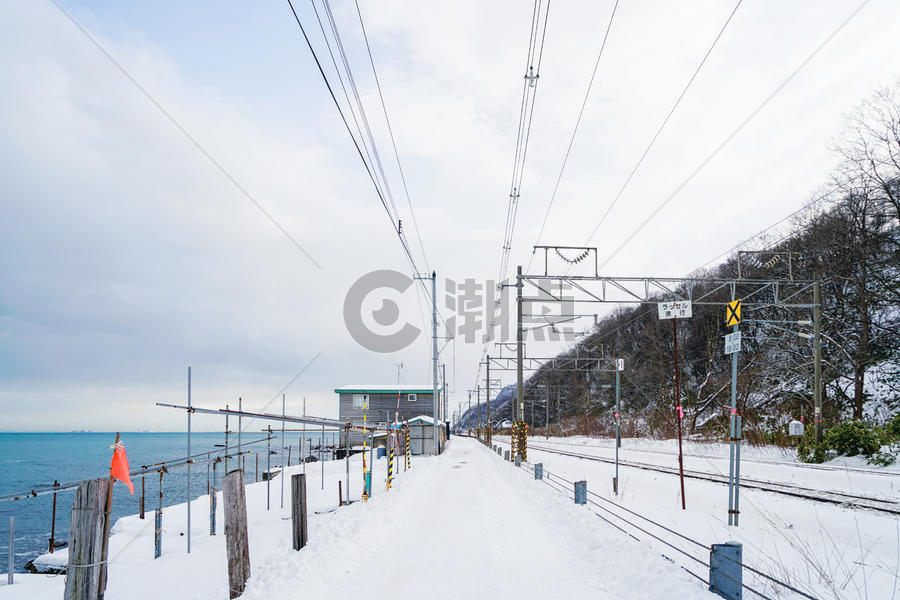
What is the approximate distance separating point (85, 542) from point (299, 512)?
13.0ft

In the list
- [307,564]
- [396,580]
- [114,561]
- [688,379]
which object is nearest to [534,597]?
[396,580]

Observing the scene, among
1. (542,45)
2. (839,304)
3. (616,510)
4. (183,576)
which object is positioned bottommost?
(183,576)

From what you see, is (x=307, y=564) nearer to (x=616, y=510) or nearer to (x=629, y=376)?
(x=616, y=510)

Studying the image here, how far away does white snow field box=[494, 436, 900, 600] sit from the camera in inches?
290

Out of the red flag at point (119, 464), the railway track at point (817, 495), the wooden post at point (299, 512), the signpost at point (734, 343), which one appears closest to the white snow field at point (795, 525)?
the railway track at point (817, 495)

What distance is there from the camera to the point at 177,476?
6128cm

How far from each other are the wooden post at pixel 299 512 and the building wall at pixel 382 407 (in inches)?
1883

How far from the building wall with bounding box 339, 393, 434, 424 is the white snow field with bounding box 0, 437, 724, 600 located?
40.1 metres

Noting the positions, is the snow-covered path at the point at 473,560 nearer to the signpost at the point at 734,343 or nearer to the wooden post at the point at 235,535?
the wooden post at the point at 235,535

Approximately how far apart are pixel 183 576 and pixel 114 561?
5869 mm

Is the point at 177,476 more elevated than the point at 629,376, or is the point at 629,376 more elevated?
the point at 629,376

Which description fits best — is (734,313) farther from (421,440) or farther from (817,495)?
(421,440)

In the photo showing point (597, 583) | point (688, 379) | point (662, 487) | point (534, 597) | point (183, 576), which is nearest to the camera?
point (534, 597)

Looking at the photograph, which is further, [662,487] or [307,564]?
[662,487]
